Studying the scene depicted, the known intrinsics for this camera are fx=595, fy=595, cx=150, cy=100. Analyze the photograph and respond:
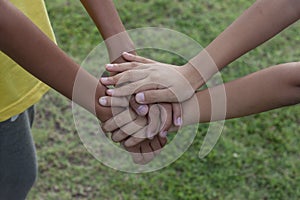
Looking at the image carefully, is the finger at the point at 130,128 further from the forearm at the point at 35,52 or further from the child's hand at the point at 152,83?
the forearm at the point at 35,52

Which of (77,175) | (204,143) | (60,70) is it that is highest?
(60,70)

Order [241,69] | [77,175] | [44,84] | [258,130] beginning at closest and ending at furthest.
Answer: [44,84]
[77,175]
[258,130]
[241,69]

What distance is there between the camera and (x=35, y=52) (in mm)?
1309

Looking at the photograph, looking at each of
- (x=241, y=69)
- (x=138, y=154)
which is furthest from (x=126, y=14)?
(x=138, y=154)

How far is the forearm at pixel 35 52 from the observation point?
4.10ft

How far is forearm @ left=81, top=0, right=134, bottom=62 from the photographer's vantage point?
5.40 ft

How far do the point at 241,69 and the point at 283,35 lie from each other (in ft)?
1.19

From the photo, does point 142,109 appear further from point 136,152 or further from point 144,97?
point 136,152

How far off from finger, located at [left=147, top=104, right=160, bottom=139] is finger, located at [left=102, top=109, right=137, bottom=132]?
45mm

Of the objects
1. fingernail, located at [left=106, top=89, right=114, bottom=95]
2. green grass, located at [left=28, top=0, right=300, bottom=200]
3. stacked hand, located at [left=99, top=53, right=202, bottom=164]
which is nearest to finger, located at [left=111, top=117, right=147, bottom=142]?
stacked hand, located at [left=99, top=53, right=202, bottom=164]

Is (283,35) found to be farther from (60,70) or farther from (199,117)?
(60,70)

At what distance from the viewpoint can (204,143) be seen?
95.7 inches

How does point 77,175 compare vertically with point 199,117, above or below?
below

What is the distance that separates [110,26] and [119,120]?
27 centimetres
